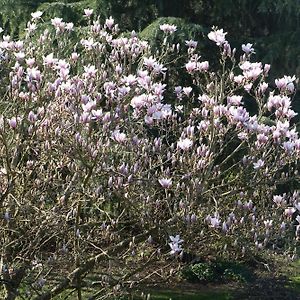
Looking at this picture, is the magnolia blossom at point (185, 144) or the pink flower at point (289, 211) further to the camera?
the pink flower at point (289, 211)

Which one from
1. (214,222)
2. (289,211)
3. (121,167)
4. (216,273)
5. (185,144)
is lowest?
(216,273)

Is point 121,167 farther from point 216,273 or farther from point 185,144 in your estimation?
point 216,273

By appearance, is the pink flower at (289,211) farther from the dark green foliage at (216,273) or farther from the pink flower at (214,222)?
the dark green foliage at (216,273)

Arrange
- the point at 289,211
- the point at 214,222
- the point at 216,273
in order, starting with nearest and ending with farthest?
1. the point at 214,222
2. the point at 289,211
3. the point at 216,273

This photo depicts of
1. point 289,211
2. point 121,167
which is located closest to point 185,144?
point 121,167

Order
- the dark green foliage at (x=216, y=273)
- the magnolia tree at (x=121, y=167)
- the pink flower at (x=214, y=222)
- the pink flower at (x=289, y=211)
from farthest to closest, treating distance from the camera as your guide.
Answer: the dark green foliage at (x=216, y=273) → the pink flower at (x=289, y=211) → the magnolia tree at (x=121, y=167) → the pink flower at (x=214, y=222)

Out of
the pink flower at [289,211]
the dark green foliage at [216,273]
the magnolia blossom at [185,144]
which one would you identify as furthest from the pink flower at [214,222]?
the dark green foliage at [216,273]

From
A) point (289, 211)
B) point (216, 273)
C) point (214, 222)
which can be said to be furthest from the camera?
point (216, 273)

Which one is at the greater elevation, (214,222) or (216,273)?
(214,222)

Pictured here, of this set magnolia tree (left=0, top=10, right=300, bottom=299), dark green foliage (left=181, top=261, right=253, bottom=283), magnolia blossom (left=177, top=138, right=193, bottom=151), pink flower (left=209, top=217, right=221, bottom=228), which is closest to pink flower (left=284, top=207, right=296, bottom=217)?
magnolia tree (left=0, top=10, right=300, bottom=299)

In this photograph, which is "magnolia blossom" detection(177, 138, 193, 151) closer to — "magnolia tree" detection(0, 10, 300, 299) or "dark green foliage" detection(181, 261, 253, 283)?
"magnolia tree" detection(0, 10, 300, 299)

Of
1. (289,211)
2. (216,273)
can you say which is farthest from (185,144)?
(216,273)

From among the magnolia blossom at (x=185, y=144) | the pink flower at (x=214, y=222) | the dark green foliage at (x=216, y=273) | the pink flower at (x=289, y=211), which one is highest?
the magnolia blossom at (x=185, y=144)

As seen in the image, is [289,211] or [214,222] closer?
[214,222]
